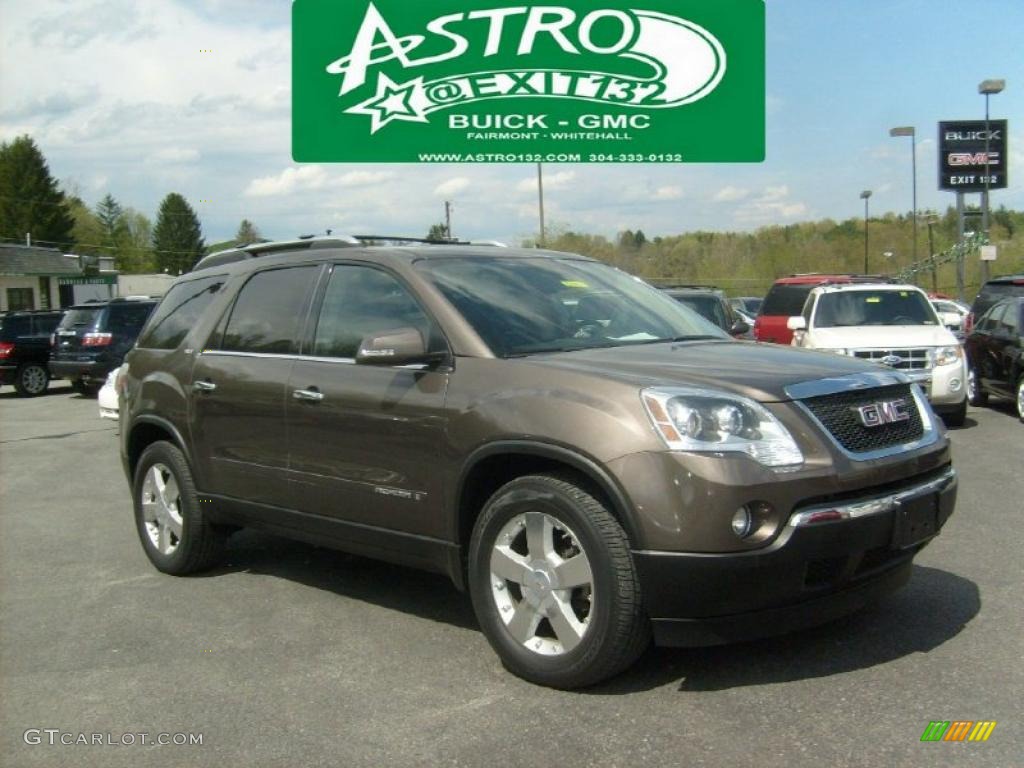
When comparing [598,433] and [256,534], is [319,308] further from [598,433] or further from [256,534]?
[256,534]

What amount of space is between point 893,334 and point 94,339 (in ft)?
47.1

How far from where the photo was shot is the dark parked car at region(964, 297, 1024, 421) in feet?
40.2

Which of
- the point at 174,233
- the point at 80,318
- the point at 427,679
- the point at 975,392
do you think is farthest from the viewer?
the point at 174,233

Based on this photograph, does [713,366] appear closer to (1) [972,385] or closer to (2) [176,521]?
(2) [176,521]

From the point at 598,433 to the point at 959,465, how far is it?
20.7ft

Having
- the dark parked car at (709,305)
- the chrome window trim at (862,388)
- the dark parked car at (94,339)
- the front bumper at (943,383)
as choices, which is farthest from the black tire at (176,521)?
the dark parked car at (94,339)

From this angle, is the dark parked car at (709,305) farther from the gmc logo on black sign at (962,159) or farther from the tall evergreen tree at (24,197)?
the tall evergreen tree at (24,197)

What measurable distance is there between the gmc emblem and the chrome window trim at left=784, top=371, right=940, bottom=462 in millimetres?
80

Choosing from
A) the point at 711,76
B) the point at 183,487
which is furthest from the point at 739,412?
the point at 711,76

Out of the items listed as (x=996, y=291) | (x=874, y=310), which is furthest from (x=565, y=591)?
(x=996, y=291)

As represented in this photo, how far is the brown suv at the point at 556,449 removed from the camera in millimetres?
3639

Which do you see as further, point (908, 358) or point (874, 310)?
point (874, 310)

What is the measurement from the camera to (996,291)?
53.3ft

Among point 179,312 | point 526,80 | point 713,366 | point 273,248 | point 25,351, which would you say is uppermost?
point 526,80
